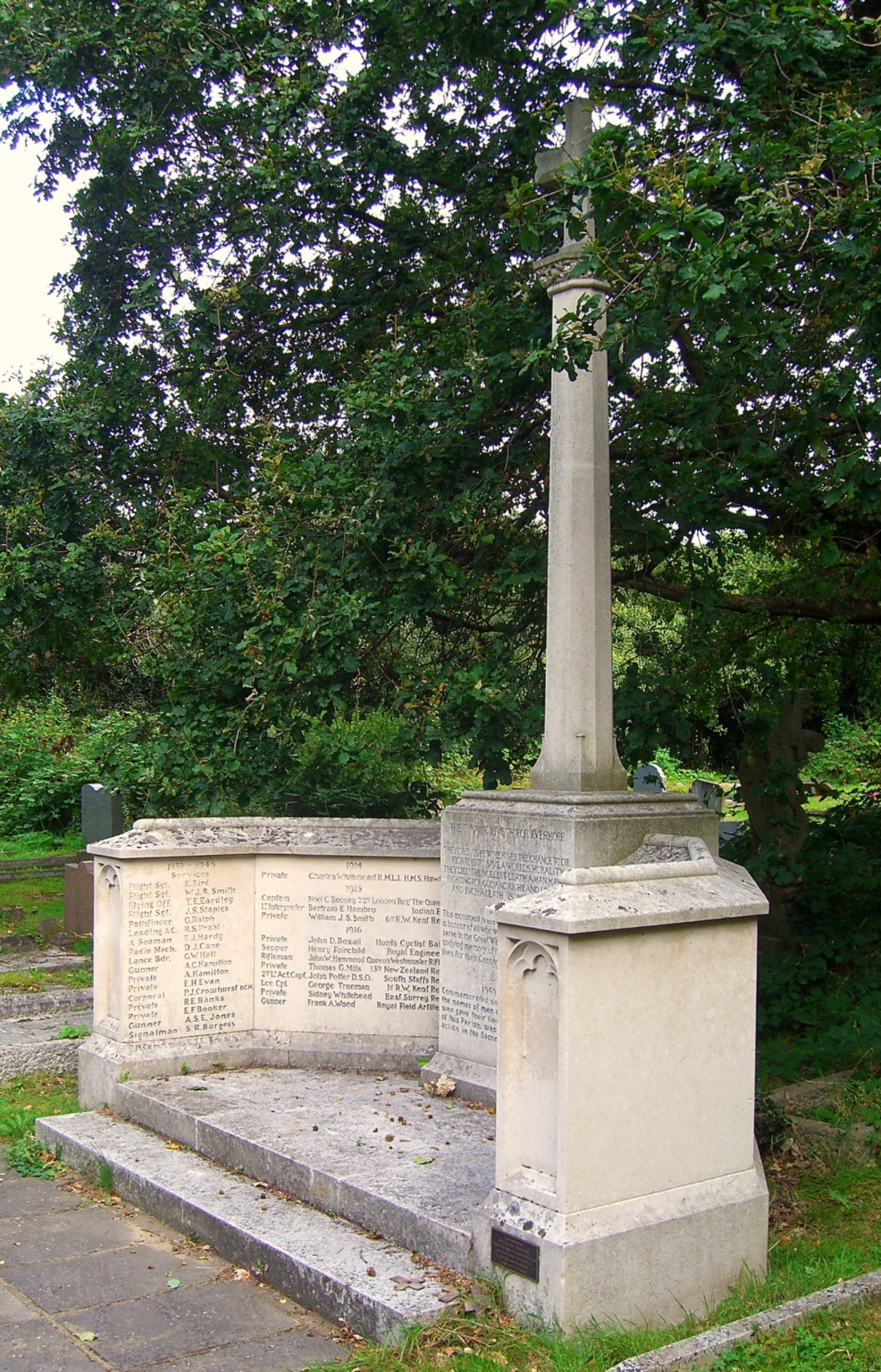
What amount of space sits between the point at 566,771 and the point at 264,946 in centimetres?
232

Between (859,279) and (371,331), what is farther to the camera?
(371,331)

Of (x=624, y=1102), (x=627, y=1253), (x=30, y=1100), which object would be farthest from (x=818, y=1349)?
(x=30, y=1100)

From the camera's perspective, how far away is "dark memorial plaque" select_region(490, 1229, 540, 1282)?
12.7 feet

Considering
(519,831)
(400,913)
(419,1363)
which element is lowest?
(419,1363)

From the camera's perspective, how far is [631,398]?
8727 mm

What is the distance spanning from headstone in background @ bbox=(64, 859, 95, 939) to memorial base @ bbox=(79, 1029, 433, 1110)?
4.85m

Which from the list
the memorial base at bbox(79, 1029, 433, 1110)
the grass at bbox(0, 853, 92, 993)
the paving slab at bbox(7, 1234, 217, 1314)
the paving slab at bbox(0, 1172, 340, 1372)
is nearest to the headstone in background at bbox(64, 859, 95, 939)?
the grass at bbox(0, 853, 92, 993)

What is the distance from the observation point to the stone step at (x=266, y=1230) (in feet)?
13.4

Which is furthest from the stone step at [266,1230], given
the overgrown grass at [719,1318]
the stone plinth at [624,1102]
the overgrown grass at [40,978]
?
the overgrown grass at [40,978]

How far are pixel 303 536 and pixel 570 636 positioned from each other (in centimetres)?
299

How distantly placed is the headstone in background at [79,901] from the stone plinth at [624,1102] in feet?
26.7

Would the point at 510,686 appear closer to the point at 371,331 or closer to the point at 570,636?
the point at 570,636

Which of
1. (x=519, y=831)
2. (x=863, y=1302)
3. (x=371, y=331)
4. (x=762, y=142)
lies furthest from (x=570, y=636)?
(x=371, y=331)

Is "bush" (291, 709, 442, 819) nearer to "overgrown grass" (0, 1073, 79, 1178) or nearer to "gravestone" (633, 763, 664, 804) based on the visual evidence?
"gravestone" (633, 763, 664, 804)
